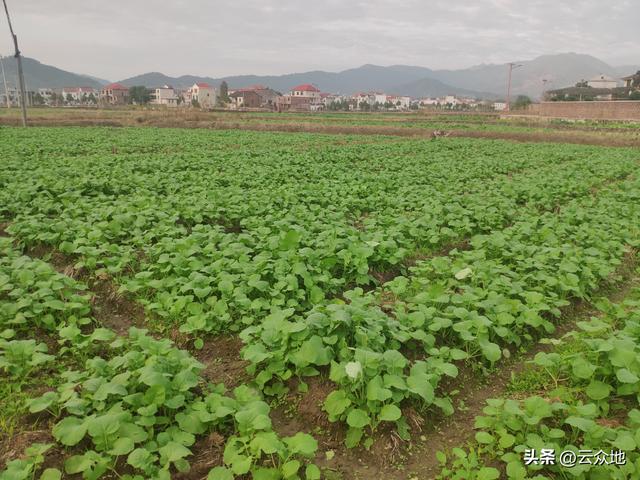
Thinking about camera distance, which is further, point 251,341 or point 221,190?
point 221,190

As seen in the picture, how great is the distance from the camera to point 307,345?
386 centimetres

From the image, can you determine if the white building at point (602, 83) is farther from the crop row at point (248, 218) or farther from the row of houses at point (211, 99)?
the crop row at point (248, 218)

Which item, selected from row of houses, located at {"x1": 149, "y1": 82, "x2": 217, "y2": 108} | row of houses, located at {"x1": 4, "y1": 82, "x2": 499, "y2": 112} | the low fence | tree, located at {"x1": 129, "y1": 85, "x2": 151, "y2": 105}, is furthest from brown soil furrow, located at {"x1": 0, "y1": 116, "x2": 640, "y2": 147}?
row of houses, located at {"x1": 149, "y1": 82, "x2": 217, "y2": 108}

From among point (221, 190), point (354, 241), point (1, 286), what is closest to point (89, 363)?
point (1, 286)

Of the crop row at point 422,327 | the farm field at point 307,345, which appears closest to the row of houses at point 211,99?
the farm field at point 307,345

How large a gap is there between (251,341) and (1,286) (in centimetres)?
328

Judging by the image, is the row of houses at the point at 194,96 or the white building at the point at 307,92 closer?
the row of houses at the point at 194,96

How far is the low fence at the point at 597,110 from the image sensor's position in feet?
167

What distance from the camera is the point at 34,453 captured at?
2887 mm

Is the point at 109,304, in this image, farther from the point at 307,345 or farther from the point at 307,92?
the point at 307,92

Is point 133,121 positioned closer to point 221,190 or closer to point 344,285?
point 221,190

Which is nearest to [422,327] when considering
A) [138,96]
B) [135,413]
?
[135,413]

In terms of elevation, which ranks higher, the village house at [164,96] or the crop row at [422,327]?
the village house at [164,96]

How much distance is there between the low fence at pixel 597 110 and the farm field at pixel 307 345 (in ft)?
177
